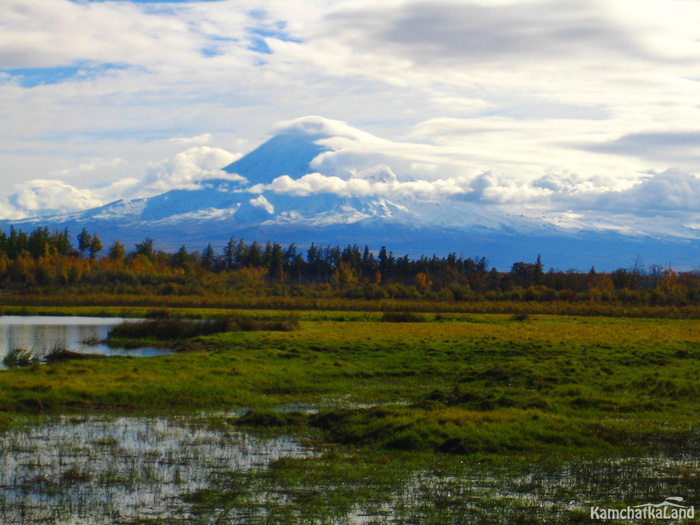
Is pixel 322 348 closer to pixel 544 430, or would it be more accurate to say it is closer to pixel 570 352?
pixel 570 352

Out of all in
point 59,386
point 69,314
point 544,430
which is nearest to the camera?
point 544,430

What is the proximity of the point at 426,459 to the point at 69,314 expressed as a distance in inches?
2456

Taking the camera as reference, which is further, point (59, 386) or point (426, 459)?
point (59, 386)

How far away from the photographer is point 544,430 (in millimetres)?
16609

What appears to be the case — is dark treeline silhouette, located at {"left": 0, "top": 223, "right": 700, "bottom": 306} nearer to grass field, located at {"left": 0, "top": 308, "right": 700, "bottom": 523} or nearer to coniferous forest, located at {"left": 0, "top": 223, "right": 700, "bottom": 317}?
coniferous forest, located at {"left": 0, "top": 223, "right": 700, "bottom": 317}

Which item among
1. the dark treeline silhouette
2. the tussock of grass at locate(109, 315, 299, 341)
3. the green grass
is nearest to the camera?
the green grass

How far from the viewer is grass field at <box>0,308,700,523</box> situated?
45.3ft

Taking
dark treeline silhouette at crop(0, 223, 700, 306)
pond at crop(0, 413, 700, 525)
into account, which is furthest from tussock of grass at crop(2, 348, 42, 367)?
dark treeline silhouette at crop(0, 223, 700, 306)

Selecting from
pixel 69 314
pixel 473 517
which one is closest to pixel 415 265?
pixel 69 314

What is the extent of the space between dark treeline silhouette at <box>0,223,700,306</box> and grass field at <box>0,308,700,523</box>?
6914 centimetres

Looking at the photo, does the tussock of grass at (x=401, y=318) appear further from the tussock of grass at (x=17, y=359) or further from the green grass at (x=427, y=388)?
the tussock of grass at (x=17, y=359)

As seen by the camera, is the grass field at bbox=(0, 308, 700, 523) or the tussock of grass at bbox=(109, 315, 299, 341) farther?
the tussock of grass at bbox=(109, 315, 299, 341)

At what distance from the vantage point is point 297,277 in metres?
169

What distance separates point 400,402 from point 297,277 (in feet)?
486
